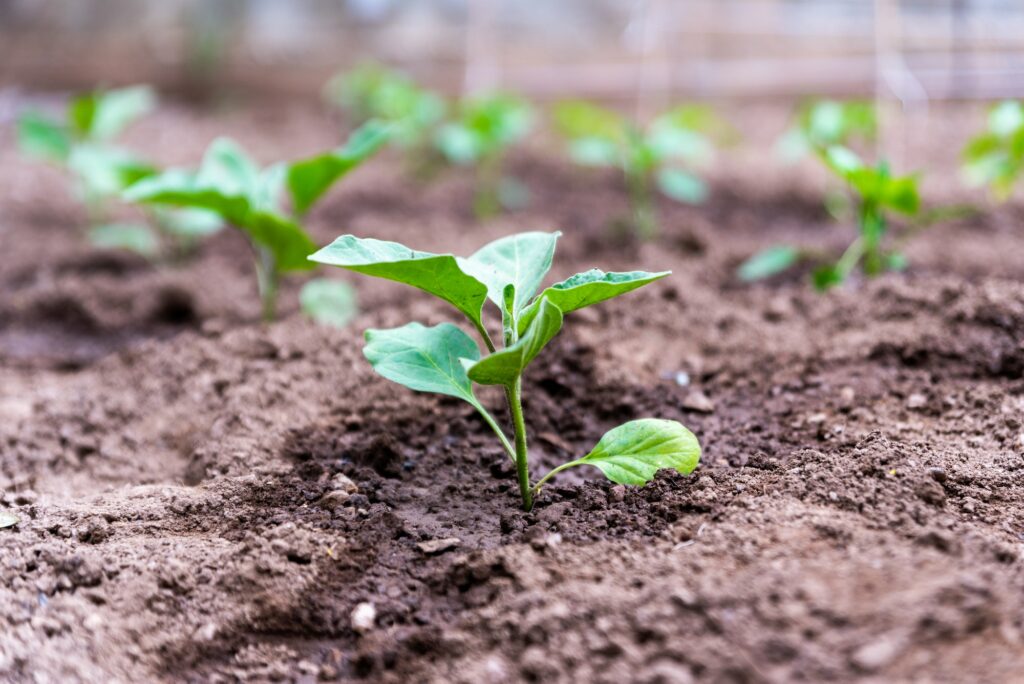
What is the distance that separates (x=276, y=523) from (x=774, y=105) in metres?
5.90

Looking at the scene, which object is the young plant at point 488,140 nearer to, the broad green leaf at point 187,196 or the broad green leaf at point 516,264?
the broad green leaf at point 187,196

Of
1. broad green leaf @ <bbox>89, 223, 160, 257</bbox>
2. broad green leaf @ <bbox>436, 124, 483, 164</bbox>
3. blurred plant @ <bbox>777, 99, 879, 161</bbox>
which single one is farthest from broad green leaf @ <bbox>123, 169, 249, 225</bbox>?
blurred plant @ <bbox>777, 99, 879, 161</bbox>

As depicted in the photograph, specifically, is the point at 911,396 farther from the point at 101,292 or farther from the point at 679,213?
the point at 101,292

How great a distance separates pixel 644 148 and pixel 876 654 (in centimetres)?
258

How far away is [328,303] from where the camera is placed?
8.21 feet

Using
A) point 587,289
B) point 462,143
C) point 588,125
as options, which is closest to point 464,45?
point 588,125

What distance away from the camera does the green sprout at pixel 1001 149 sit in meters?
2.73

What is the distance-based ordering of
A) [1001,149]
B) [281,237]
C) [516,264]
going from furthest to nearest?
[1001,149] < [281,237] < [516,264]

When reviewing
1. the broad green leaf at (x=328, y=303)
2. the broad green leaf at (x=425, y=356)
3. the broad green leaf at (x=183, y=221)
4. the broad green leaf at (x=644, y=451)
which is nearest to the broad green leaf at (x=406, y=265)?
the broad green leaf at (x=425, y=356)

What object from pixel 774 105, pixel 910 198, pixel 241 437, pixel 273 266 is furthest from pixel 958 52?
pixel 241 437

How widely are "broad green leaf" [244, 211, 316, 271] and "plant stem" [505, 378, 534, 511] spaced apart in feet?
3.17

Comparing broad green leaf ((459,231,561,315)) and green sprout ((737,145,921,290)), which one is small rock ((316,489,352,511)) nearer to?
broad green leaf ((459,231,561,315))

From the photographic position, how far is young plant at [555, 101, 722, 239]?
336cm

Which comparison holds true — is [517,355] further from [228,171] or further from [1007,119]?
[1007,119]
